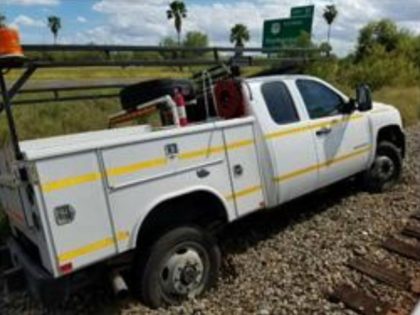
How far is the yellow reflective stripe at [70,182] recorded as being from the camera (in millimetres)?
3661

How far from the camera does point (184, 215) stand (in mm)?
4742

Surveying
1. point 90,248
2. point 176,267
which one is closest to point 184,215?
point 176,267

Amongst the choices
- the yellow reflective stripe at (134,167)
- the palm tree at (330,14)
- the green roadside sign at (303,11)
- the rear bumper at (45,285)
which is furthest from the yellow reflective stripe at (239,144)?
the palm tree at (330,14)

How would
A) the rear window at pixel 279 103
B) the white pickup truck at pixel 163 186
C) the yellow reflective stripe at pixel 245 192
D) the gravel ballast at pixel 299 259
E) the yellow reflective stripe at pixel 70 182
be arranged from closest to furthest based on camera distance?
the yellow reflective stripe at pixel 70 182
the white pickup truck at pixel 163 186
the gravel ballast at pixel 299 259
the yellow reflective stripe at pixel 245 192
the rear window at pixel 279 103

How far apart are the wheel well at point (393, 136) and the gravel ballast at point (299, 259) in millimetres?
713

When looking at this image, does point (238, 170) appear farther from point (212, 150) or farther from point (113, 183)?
point (113, 183)

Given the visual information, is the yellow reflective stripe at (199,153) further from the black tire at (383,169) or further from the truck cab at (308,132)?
the black tire at (383,169)

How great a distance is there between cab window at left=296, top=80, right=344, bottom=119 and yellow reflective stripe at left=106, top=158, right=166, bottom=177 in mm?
2445

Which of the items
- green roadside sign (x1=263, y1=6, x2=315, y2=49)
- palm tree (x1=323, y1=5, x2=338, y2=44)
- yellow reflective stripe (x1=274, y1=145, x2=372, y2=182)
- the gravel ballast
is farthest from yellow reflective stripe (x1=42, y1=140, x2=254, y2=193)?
palm tree (x1=323, y1=5, x2=338, y2=44)

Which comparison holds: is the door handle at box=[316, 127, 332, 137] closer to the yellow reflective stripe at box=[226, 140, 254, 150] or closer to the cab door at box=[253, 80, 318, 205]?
the cab door at box=[253, 80, 318, 205]

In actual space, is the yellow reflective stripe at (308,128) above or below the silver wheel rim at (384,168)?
above

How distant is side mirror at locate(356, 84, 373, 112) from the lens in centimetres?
666

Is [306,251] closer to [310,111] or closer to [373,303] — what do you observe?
[373,303]

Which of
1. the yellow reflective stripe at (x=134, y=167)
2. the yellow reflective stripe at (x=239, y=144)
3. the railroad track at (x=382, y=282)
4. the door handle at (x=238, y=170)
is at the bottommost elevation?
the railroad track at (x=382, y=282)
